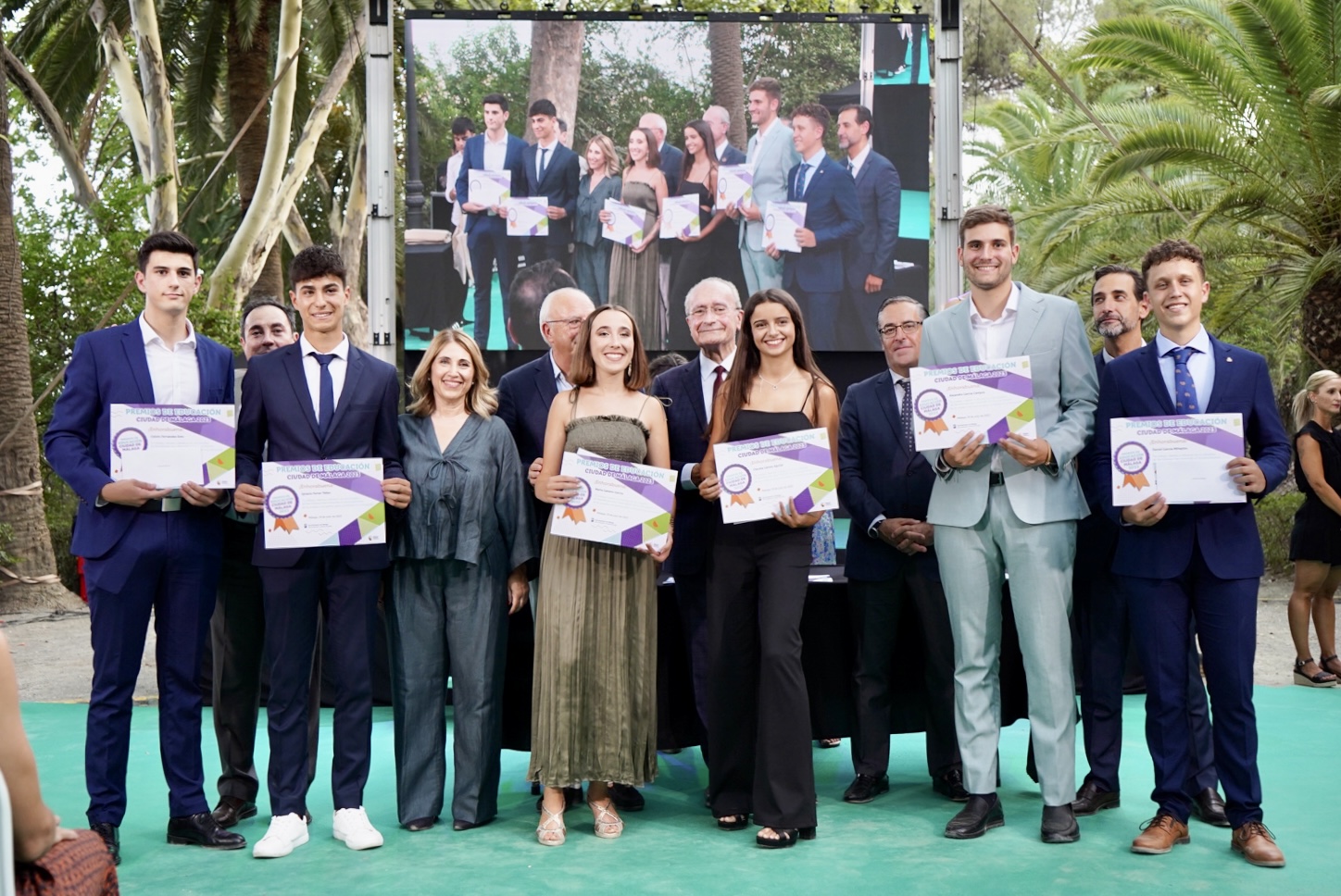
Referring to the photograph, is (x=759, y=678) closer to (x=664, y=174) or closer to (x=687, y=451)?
(x=687, y=451)

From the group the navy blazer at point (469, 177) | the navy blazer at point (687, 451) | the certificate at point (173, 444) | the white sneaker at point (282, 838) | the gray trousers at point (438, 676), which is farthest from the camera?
Result: the navy blazer at point (469, 177)

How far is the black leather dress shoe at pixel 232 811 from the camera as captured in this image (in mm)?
4629

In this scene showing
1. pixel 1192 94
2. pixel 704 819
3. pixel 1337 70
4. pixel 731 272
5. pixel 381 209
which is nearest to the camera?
pixel 704 819

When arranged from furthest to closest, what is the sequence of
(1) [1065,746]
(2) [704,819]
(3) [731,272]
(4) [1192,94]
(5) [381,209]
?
1. (4) [1192,94]
2. (3) [731,272]
3. (5) [381,209]
4. (2) [704,819]
5. (1) [1065,746]

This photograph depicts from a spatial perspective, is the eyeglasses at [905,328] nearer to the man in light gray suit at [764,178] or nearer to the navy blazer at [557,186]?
the man in light gray suit at [764,178]

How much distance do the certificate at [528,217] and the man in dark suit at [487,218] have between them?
40 millimetres

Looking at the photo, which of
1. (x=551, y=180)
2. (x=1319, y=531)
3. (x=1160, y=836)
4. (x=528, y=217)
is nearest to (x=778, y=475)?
(x=1160, y=836)

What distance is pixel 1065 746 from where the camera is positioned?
4328mm

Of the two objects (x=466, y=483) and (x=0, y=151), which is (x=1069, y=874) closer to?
(x=466, y=483)

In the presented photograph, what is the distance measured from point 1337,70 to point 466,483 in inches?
405

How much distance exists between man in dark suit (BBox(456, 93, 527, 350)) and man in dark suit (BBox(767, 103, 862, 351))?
1627mm

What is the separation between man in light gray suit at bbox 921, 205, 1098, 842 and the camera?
4266mm

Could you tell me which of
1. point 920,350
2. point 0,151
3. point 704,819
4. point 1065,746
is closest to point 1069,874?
point 1065,746

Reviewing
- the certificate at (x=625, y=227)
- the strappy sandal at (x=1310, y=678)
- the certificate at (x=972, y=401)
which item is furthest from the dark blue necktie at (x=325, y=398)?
the strappy sandal at (x=1310, y=678)
